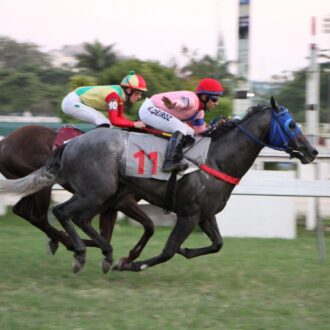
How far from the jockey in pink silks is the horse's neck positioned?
1.04 feet

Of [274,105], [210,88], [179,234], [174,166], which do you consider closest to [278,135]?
[274,105]

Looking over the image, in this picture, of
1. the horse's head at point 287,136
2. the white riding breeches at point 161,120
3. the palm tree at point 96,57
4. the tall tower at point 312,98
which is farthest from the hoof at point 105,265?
the palm tree at point 96,57

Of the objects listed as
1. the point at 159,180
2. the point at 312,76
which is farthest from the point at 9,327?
the point at 312,76

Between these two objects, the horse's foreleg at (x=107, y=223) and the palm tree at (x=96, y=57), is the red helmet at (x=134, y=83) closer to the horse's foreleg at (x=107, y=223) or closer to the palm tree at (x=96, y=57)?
the horse's foreleg at (x=107, y=223)

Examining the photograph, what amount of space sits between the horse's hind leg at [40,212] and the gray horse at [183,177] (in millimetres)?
845

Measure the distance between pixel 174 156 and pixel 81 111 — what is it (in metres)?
1.41

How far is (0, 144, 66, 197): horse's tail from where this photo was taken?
6.70 meters

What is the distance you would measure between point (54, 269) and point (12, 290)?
104 centimetres

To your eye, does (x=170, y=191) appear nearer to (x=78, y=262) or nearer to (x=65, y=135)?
(x=78, y=262)

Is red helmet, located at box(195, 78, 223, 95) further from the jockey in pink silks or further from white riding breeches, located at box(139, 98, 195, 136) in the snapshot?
white riding breeches, located at box(139, 98, 195, 136)

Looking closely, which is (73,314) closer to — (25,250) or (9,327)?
(9,327)

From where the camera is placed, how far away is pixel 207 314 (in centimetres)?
513

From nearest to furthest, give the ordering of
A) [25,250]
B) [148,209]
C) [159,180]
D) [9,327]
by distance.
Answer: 1. [9,327]
2. [159,180]
3. [25,250]
4. [148,209]

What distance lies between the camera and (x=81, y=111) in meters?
7.09
